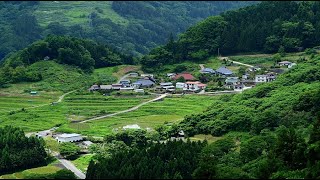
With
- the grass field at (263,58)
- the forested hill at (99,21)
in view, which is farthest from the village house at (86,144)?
the forested hill at (99,21)

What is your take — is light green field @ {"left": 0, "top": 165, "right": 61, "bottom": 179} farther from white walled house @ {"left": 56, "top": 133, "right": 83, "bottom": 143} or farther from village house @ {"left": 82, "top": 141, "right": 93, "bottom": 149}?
white walled house @ {"left": 56, "top": 133, "right": 83, "bottom": 143}

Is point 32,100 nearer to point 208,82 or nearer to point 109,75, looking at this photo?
point 109,75

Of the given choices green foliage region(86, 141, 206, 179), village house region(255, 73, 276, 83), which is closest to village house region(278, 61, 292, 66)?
village house region(255, 73, 276, 83)

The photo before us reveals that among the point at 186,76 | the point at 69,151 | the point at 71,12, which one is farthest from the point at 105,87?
the point at 71,12

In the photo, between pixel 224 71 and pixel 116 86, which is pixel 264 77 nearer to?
pixel 224 71

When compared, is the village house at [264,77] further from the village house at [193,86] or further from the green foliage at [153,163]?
the green foliage at [153,163]
